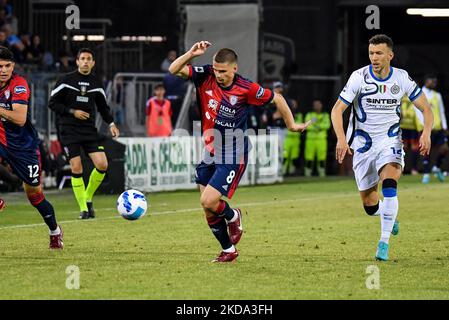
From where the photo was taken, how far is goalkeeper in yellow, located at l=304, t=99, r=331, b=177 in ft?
104

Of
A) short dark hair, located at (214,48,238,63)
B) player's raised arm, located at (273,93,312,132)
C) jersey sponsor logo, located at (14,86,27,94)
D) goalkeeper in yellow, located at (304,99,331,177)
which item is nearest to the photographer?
short dark hair, located at (214,48,238,63)

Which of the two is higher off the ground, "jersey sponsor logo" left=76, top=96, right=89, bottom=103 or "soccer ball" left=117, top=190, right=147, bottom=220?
"jersey sponsor logo" left=76, top=96, right=89, bottom=103

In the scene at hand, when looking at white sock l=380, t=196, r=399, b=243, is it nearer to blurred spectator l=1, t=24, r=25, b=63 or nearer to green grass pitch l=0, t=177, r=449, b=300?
green grass pitch l=0, t=177, r=449, b=300

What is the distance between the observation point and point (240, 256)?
12922 millimetres

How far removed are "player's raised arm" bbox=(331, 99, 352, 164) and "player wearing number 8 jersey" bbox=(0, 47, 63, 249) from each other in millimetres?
3357

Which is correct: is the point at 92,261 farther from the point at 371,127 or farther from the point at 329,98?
the point at 329,98

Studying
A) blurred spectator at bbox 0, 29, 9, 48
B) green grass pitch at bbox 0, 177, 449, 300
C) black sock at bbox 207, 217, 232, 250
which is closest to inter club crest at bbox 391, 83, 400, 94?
green grass pitch at bbox 0, 177, 449, 300

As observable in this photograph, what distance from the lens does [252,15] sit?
28.1 meters

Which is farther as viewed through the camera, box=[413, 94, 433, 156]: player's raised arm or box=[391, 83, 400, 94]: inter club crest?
box=[391, 83, 400, 94]: inter club crest

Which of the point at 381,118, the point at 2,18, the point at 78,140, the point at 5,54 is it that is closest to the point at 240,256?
the point at 381,118

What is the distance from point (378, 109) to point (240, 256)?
2.20 meters

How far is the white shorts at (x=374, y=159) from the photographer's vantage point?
12812 mm

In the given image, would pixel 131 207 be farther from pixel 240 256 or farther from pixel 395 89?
pixel 395 89

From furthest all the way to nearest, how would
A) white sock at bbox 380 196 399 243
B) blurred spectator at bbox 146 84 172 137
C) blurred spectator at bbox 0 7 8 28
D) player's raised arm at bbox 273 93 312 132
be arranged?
blurred spectator at bbox 0 7 8 28 → blurred spectator at bbox 146 84 172 137 → white sock at bbox 380 196 399 243 → player's raised arm at bbox 273 93 312 132
